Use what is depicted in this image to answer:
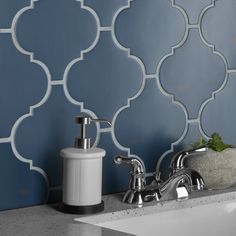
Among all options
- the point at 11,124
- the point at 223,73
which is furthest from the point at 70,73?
the point at 223,73

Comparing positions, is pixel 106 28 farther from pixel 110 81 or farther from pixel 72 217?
pixel 72 217

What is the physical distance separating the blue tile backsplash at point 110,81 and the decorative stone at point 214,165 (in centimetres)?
8

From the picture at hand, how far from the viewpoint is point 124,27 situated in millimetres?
1397

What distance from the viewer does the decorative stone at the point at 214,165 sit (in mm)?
1444

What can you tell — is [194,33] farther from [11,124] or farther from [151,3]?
[11,124]

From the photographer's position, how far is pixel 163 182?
1.39 m

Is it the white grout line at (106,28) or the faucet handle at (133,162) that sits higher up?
the white grout line at (106,28)

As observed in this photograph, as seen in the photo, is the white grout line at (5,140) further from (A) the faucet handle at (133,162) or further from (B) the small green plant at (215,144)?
(B) the small green plant at (215,144)

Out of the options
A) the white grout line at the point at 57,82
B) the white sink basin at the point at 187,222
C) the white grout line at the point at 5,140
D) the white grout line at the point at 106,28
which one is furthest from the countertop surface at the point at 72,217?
the white grout line at the point at 106,28

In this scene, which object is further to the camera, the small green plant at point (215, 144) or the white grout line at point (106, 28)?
the small green plant at point (215, 144)

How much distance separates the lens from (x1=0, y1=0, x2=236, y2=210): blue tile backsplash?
126 cm

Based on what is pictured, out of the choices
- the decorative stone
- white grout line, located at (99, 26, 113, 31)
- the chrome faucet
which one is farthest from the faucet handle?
white grout line, located at (99, 26, 113, 31)

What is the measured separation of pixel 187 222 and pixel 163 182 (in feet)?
0.31

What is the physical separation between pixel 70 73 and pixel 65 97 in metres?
0.05
